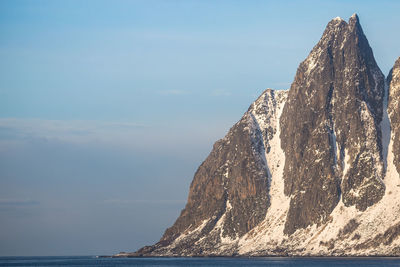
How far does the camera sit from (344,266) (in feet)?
655

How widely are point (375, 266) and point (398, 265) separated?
5.41m

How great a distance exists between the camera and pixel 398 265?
190375mm

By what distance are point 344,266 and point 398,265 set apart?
47.4 ft

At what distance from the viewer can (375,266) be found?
19262cm

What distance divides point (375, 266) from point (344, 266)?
368 inches
